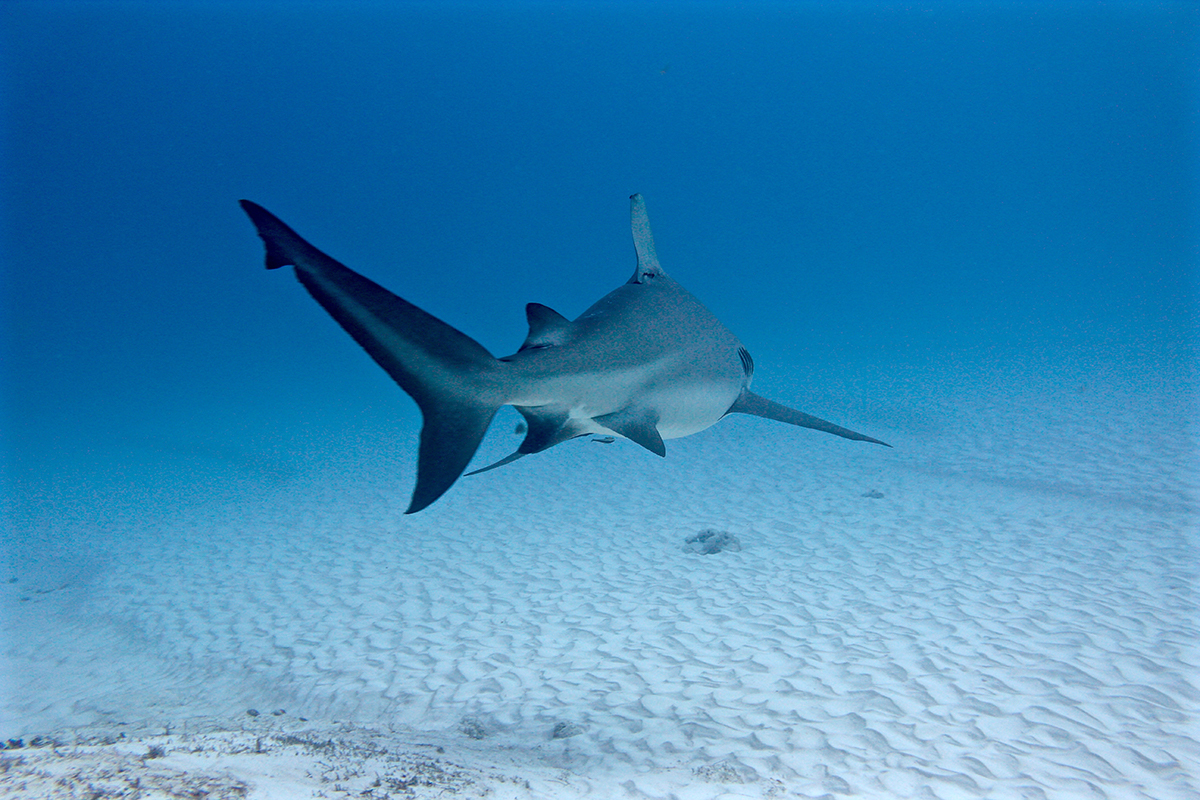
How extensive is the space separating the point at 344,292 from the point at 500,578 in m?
5.75

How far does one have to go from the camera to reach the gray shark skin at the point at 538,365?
1.38 metres

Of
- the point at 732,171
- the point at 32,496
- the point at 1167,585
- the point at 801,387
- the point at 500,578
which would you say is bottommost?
the point at 32,496

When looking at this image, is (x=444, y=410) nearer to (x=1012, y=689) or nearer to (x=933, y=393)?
(x=1012, y=689)

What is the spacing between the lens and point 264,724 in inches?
150

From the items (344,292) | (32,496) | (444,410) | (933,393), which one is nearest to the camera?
(344,292)

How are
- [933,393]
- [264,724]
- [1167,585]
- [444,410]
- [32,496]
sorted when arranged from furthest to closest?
[933,393]
[32,496]
[1167,585]
[264,724]
[444,410]

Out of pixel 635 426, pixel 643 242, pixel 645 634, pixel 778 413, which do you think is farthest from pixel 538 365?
pixel 645 634

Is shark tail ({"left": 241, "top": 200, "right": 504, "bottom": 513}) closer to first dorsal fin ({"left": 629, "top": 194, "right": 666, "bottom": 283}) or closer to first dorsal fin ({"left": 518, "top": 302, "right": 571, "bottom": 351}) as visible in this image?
first dorsal fin ({"left": 518, "top": 302, "right": 571, "bottom": 351})

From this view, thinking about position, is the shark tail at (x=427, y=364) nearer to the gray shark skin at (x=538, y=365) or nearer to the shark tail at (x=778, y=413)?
the gray shark skin at (x=538, y=365)

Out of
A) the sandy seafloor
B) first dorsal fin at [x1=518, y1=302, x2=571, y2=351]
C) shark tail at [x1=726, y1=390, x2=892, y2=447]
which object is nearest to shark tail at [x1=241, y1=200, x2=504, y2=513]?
first dorsal fin at [x1=518, y1=302, x2=571, y2=351]

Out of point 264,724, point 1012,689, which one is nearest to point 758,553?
point 1012,689

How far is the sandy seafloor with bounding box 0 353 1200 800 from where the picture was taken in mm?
2957

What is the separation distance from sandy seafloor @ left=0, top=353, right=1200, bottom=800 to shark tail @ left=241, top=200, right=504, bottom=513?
57.2 inches

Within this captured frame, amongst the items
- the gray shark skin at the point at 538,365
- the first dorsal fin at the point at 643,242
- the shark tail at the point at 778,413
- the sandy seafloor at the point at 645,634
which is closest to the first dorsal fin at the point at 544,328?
the gray shark skin at the point at 538,365
